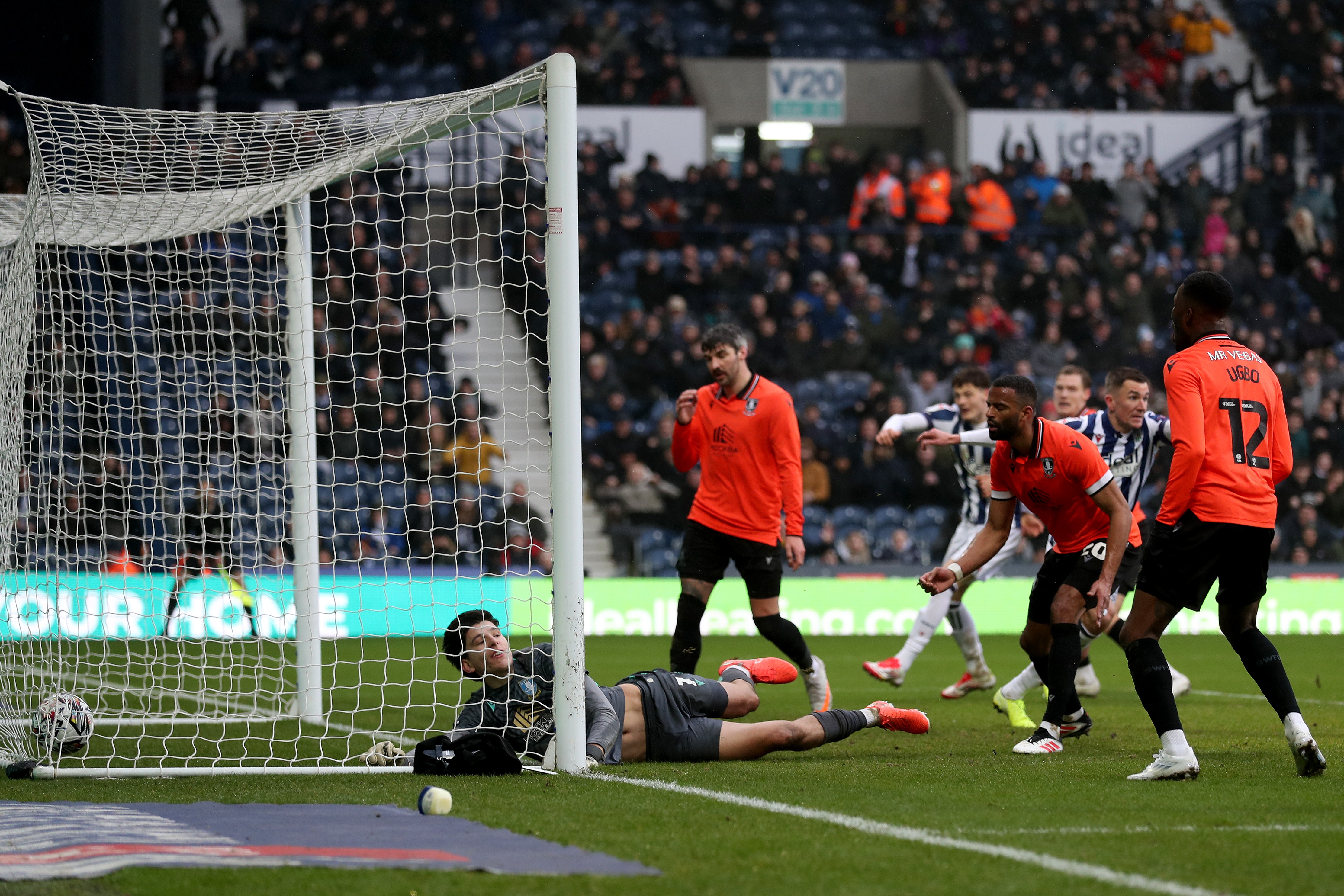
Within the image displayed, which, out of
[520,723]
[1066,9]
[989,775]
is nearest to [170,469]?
[520,723]

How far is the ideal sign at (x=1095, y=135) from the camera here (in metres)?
24.9

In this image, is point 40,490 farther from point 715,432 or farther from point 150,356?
point 715,432

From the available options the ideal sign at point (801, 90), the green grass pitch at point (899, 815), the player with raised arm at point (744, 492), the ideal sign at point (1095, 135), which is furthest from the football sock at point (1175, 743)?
the ideal sign at point (801, 90)

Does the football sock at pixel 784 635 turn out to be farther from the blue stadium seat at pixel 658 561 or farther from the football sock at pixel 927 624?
the blue stadium seat at pixel 658 561

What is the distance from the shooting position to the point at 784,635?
Result: 8.38 m

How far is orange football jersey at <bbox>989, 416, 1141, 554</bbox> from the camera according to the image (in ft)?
22.8

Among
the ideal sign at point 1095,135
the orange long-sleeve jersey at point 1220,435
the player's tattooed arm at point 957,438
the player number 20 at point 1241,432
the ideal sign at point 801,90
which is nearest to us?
the orange long-sleeve jersey at point 1220,435

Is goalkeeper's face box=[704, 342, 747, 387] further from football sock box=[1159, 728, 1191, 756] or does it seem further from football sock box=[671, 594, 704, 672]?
football sock box=[1159, 728, 1191, 756]

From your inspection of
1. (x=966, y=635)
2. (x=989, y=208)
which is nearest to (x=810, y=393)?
(x=989, y=208)

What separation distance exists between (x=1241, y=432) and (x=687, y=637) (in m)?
3.29

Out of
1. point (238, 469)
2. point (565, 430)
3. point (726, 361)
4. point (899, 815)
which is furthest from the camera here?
point (238, 469)

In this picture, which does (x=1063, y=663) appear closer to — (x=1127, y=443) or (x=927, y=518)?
(x=1127, y=443)

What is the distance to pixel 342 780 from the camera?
6293 millimetres

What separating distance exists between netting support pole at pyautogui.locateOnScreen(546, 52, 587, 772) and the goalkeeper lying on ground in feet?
0.47
